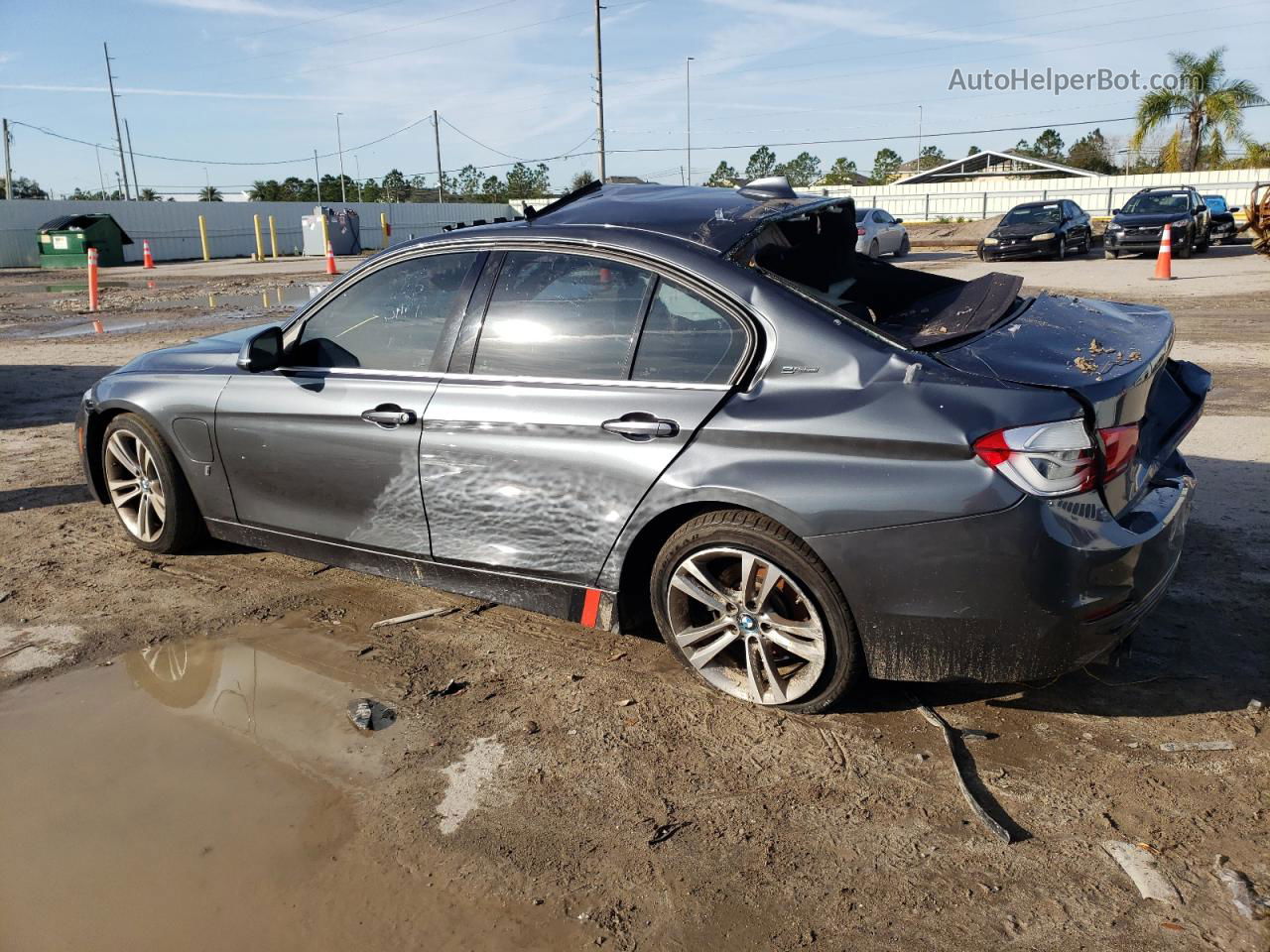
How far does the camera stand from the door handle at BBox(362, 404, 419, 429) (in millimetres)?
3777

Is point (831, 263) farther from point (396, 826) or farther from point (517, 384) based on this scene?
point (396, 826)

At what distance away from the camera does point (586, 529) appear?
3.46 m

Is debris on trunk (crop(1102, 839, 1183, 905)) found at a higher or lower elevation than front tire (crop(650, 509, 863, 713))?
lower

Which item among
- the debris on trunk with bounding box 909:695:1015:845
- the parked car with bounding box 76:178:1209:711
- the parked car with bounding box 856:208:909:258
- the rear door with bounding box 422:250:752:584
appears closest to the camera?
the debris on trunk with bounding box 909:695:1015:845

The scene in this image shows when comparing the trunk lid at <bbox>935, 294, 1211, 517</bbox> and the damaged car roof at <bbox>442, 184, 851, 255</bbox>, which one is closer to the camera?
the trunk lid at <bbox>935, 294, 1211, 517</bbox>

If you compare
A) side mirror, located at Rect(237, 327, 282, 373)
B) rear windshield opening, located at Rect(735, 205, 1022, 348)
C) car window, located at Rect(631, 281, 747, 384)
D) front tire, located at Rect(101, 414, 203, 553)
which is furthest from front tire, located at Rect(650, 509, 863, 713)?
front tire, located at Rect(101, 414, 203, 553)

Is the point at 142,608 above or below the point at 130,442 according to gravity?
below

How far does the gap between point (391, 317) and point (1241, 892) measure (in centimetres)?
335

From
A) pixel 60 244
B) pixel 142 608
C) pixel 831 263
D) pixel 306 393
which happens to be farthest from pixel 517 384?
pixel 60 244

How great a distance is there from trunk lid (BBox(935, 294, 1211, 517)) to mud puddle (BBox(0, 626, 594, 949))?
195cm

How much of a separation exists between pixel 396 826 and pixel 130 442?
2.94 meters

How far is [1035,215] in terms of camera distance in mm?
23672

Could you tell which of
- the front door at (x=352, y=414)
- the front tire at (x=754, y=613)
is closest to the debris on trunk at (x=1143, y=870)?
the front tire at (x=754, y=613)

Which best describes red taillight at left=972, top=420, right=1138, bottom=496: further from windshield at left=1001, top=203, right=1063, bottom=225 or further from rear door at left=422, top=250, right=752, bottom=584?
windshield at left=1001, top=203, right=1063, bottom=225
